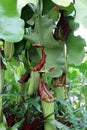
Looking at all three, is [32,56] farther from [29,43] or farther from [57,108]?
[57,108]

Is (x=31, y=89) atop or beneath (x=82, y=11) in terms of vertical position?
beneath

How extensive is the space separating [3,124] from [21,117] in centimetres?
14

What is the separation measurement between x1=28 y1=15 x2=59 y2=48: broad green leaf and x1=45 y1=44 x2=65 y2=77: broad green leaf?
0.02 meters

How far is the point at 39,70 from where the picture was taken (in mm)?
748

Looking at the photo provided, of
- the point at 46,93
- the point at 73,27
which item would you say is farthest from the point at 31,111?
the point at 73,27

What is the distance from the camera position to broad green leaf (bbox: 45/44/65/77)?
77 cm

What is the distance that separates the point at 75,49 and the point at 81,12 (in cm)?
16

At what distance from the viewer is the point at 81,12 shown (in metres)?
0.70

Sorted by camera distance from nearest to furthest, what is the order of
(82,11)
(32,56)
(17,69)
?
1. (82,11)
2. (32,56)
3. (17,69)

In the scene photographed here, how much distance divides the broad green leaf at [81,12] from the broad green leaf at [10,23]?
17 cm

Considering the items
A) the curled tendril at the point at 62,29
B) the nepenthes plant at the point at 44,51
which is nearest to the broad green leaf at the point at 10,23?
the nepenthes plant at the point at 44,51

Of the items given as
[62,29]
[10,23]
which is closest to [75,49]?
[62,29]

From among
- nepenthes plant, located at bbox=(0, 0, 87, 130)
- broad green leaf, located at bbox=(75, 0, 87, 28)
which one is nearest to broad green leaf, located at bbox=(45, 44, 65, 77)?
nepenthes plant, located at bbox=(0, 0, 87, 130)

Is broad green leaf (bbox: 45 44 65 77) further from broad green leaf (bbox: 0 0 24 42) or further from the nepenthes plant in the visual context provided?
broad green leaf (bbox: 0 0 24 42)
